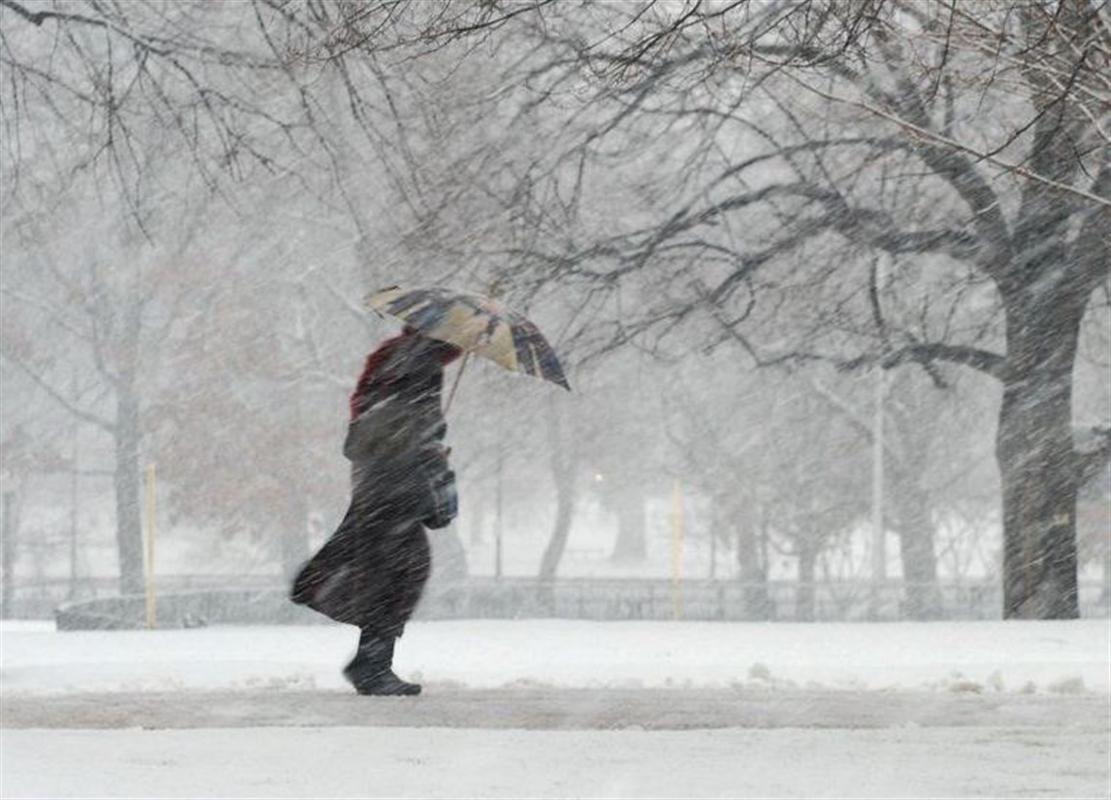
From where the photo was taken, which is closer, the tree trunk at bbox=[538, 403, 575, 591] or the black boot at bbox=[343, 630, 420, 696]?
the black boot at bbox=[343, 630, 420, 696]

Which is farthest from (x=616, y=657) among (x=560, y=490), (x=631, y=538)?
(x=631, y=538)

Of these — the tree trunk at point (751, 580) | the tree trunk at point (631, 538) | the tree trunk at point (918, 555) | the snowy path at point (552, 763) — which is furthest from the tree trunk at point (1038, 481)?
the tree trunk at point (631, 538)

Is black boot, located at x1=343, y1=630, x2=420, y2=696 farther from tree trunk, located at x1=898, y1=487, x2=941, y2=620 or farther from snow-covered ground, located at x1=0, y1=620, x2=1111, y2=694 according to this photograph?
tree trunk, located at x1=898, y1=487, x2=941, y2=620

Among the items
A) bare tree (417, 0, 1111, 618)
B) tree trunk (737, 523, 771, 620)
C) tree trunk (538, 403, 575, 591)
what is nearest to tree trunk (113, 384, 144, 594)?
tree trunk (538, 403, 575, 591)

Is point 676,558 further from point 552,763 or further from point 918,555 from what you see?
point 552,763

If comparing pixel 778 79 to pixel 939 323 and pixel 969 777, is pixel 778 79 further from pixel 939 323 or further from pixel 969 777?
pixel 939 323

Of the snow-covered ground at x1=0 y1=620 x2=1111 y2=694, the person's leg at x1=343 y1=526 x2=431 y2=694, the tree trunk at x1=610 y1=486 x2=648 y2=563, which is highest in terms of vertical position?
the tree trunk at x1=610 y1=486 x2=648 y2=563

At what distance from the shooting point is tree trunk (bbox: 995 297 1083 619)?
17.9 metres

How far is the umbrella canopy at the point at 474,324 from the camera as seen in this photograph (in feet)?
31.6

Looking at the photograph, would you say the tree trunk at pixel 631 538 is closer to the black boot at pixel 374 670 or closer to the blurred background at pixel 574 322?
the blurred background at pixel 574 322

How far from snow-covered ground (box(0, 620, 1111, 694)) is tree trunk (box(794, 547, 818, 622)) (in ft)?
83.8

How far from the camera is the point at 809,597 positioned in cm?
4281

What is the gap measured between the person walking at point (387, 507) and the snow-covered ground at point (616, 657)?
1.03 meters

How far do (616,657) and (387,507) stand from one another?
12.1 ft
